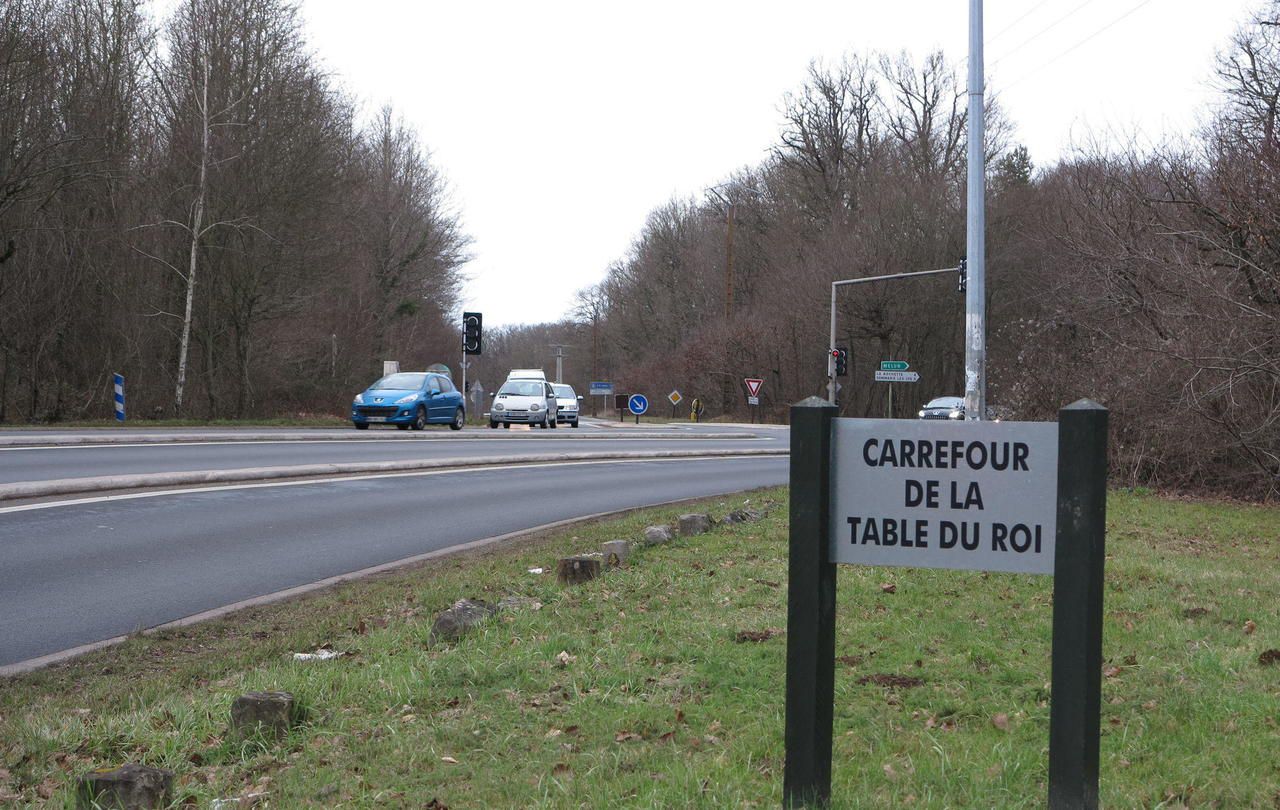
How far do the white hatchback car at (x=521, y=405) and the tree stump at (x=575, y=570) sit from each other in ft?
108

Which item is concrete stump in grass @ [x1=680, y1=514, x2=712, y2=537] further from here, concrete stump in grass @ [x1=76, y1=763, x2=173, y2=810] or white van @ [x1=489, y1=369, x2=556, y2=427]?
white van @ [x1=489, y1=369, x2=556, y2=427]

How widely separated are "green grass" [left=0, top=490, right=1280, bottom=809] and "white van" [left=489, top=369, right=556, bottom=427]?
109 feet

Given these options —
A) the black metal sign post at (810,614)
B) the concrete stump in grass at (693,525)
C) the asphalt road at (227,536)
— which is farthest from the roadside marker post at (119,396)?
the black metal sign post at (810,614)

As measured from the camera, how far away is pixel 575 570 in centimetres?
831

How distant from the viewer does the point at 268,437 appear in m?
22.3

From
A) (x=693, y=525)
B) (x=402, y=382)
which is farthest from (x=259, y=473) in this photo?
(x=402, y=382)

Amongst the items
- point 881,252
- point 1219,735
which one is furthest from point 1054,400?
point 881,252

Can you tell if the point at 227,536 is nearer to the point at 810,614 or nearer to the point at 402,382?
the point at 810,614

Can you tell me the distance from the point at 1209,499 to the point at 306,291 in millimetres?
28897

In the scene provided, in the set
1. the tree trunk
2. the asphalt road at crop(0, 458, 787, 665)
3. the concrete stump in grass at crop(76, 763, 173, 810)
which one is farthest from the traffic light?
the concrete stump in grass at crop(76, 763, 173, 810)

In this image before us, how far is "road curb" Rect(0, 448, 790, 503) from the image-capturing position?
12.7m

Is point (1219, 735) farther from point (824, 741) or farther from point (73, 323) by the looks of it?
point (73, 323)

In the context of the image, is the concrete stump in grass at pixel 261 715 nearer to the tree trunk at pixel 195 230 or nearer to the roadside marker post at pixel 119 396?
the roadside marker post at pixel 119 396

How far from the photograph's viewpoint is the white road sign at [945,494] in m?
3.56
